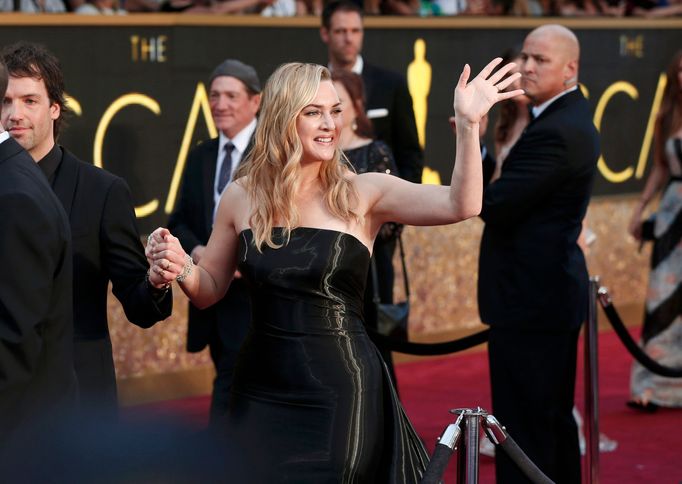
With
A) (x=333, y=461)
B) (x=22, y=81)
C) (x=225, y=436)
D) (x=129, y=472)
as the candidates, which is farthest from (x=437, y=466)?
(x=22, y=81)

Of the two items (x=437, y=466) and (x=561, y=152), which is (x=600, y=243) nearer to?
(x=561, y=152)

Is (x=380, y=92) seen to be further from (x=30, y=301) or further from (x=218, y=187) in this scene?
(x=30, y=301)

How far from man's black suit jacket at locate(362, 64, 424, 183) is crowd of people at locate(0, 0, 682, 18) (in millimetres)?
1085

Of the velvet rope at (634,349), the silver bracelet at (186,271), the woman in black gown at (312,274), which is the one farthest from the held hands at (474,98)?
the velvet rope at (634,349)

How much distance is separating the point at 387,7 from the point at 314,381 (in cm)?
595

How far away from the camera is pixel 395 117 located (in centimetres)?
782

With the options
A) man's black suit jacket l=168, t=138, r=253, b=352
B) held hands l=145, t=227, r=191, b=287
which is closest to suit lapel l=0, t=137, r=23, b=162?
held hands l=145, t=227, r=191, b=287

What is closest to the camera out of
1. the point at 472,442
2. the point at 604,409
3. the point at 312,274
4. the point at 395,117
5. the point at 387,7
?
the point at 472,442

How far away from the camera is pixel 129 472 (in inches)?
130

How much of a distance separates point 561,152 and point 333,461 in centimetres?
209

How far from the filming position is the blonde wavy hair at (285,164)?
14.4 ft

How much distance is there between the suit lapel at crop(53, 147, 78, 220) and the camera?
433cm

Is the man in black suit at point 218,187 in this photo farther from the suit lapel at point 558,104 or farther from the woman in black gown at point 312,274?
the woman in black gown at point 312,274

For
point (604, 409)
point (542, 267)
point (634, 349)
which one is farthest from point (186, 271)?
point (604, 409)
